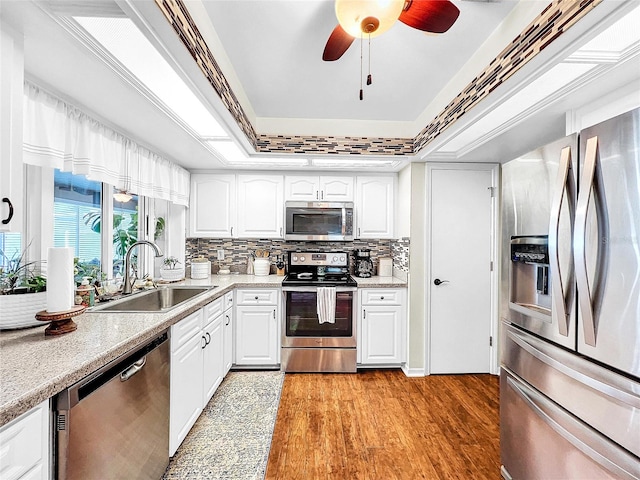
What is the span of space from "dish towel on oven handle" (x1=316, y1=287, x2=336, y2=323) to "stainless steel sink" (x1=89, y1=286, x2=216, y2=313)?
1.04 m

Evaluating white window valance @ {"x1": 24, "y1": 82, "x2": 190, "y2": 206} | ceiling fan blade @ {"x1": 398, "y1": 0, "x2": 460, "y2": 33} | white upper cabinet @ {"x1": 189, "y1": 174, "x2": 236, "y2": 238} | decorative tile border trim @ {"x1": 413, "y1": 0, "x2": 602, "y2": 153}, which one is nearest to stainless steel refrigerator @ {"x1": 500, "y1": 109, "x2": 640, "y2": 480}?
decorative tile border trim @ {"x1": 413, "y1": 0, "x2": 602, "y2": 153}

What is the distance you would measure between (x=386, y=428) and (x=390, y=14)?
244 cm

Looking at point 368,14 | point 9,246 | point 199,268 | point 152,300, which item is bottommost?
point 152,300

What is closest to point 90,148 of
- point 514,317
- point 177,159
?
point 177,159

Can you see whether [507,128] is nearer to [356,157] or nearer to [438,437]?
[356,157]

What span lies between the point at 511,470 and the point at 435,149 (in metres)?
2.20

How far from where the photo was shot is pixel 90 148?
1799 mm

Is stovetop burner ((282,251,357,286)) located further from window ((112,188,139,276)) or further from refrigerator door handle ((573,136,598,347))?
refrigerator door handle ((573,136,598,347))

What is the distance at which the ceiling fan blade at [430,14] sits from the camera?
1154 millimetres

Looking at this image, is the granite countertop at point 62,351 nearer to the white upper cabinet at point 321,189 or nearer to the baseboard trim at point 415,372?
the white upper cabinet at point 321,189

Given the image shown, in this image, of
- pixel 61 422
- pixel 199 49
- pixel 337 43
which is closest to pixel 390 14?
pixel 337 43

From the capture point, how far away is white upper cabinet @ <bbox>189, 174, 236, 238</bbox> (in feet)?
10.9

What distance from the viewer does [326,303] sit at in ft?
9.66

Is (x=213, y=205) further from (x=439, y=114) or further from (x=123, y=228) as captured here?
(x=439, y=114)
